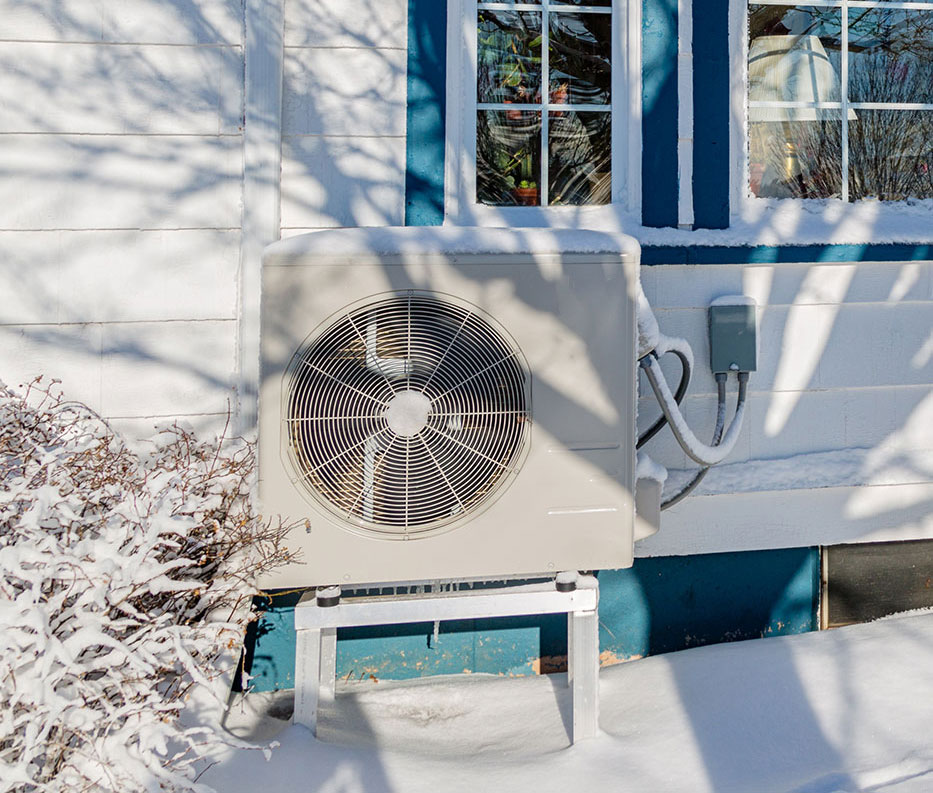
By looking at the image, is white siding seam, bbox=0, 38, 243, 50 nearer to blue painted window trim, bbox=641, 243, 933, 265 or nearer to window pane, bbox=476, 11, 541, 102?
window pane, bbox=476, 11, 541, 102

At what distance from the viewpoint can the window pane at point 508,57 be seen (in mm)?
2713

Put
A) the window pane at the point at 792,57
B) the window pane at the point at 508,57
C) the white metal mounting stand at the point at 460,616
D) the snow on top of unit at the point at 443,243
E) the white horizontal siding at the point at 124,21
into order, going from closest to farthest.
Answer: the snow on top of unit at the point at 443,243, the white metal mounting stand at the point at 460,616, the white horizontal siding at the point at 124,21, the window pane at the point at 508,57, the window pane at the point at 792,57

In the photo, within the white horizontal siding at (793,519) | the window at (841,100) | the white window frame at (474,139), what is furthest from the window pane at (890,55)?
the white horizontal siding at (793,519)

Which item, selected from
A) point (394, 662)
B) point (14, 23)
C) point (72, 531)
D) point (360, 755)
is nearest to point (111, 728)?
point (72, 531)

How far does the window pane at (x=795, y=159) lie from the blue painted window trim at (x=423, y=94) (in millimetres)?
1178

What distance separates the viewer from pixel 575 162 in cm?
277

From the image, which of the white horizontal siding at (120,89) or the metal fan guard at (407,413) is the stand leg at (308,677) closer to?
the metal fan guard at (407,413)

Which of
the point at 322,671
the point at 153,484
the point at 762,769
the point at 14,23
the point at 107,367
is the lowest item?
the point at 762,769

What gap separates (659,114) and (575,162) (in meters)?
0.33

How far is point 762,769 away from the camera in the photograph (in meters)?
1.90

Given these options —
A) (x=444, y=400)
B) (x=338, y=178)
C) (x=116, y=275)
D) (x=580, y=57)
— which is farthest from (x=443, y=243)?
(x=580, y=57)

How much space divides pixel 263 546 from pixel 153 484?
30 centimetres

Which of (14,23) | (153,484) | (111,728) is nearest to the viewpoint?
(111,728)

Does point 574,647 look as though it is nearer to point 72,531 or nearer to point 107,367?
point 72,531
